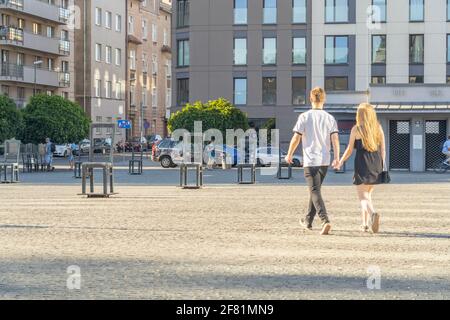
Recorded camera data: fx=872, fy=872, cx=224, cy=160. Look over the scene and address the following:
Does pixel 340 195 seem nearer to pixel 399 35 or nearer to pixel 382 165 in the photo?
pixel 382 165

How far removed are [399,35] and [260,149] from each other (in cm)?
1575

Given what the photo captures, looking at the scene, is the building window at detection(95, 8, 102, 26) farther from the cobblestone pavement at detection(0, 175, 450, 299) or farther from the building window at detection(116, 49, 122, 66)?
the cobblestone pavement at detection(0, 175, 450, 299)

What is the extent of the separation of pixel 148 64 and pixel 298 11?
3882 centimetres

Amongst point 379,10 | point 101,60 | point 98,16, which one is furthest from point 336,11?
point 101,60

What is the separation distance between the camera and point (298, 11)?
65.1 metres

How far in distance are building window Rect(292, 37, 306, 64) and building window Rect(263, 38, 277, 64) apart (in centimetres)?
145

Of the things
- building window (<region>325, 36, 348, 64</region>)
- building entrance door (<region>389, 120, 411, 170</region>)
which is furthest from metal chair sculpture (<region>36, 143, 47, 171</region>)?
building window (<region>325, 36, 348, 64</region>)

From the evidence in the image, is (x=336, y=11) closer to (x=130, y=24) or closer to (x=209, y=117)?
(x=209, y=117)

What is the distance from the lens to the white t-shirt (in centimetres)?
1210

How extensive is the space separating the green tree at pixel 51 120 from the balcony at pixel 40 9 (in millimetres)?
26223

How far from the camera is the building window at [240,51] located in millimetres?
66062

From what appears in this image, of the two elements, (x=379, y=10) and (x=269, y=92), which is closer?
(x=379, y=10)

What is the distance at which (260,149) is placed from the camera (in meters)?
52.7

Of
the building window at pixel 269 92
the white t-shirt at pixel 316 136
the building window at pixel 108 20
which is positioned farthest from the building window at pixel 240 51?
the white t-shirt at pixel 316 136
